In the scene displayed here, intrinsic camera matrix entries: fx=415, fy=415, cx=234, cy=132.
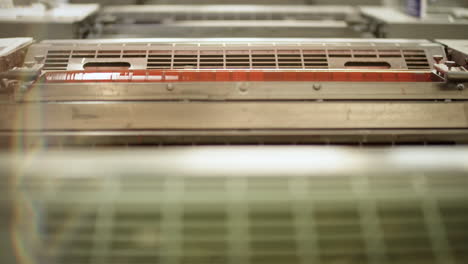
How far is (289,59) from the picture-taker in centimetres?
262

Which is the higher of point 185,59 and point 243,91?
point 185,59

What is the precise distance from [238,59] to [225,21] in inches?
52.1

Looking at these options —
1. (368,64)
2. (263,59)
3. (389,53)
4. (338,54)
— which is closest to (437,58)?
(389,53)

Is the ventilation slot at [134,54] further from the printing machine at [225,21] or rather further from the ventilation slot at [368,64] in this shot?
the ventilation slot at [368,64]

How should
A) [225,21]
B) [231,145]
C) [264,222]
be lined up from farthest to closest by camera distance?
[225,21], [231,145], [264,222]

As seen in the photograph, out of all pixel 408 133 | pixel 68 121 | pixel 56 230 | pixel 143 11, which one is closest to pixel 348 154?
pixel 56 230

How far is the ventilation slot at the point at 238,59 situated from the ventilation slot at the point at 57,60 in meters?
1.01

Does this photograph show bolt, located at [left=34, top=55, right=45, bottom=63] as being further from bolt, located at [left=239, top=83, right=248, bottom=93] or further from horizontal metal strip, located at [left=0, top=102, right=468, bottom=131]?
bolt, located at [left=239, top=83, right=248, bottom=93]

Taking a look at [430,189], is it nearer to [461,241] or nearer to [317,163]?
[461,241]

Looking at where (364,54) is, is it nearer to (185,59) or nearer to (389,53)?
(389,53)

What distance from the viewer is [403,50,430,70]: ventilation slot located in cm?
263

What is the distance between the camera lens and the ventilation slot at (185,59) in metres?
2.56

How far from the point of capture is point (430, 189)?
3.51 feet

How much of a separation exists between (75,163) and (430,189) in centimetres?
90
